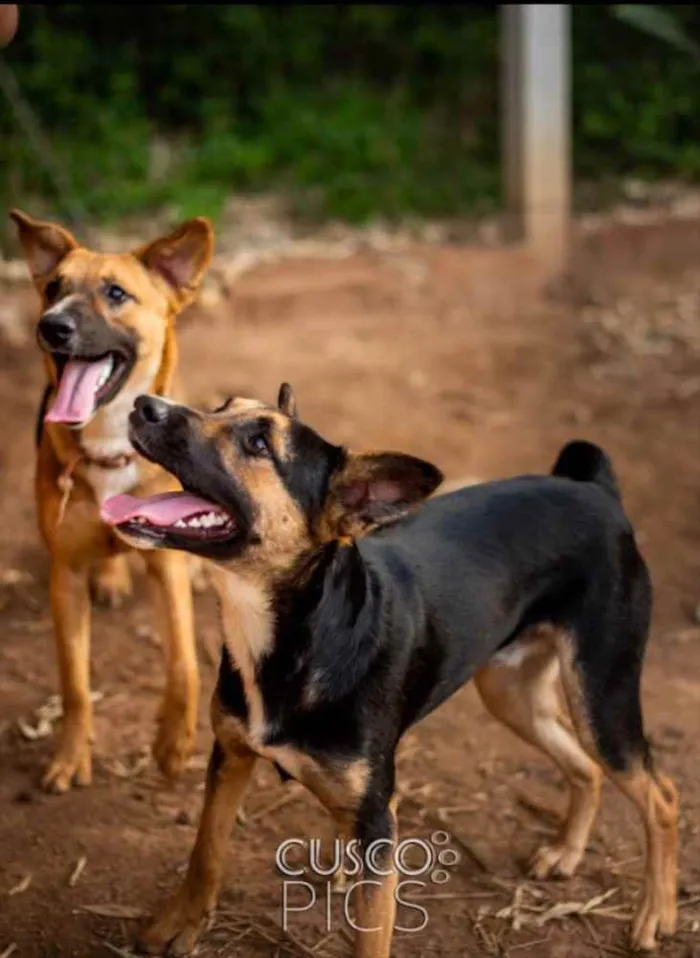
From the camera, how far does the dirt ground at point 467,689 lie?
4512 millimetres

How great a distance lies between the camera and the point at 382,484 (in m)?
3.85

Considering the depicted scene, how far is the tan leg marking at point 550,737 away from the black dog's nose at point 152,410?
1448 millimetres

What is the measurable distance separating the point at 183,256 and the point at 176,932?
2.40 metres

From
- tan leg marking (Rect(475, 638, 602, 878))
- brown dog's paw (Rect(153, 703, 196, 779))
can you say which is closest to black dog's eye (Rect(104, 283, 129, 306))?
brown dog's paw (Rect(153, 703, 196, 779))

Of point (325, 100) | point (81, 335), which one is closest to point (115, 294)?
point (81, 335)

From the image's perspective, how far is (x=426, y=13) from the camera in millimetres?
12594

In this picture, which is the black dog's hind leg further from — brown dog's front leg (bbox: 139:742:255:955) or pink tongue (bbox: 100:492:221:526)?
pink tongue (bbox: 100:492:221:526)

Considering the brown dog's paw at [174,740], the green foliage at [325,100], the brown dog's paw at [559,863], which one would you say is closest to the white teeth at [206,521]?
the brown dog's paw at [174,740]

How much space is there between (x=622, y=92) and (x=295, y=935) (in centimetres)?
936

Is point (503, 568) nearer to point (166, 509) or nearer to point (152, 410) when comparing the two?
point (166, 509)

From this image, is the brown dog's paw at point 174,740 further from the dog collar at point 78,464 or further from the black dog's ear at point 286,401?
the black dog's ear at point 286,401

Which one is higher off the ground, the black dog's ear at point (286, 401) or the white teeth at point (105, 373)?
the black dog's ear at point (286, 401)

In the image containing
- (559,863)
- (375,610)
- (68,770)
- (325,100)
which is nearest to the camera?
(375,610)

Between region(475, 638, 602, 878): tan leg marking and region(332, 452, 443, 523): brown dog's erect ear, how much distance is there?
3.36 ft
